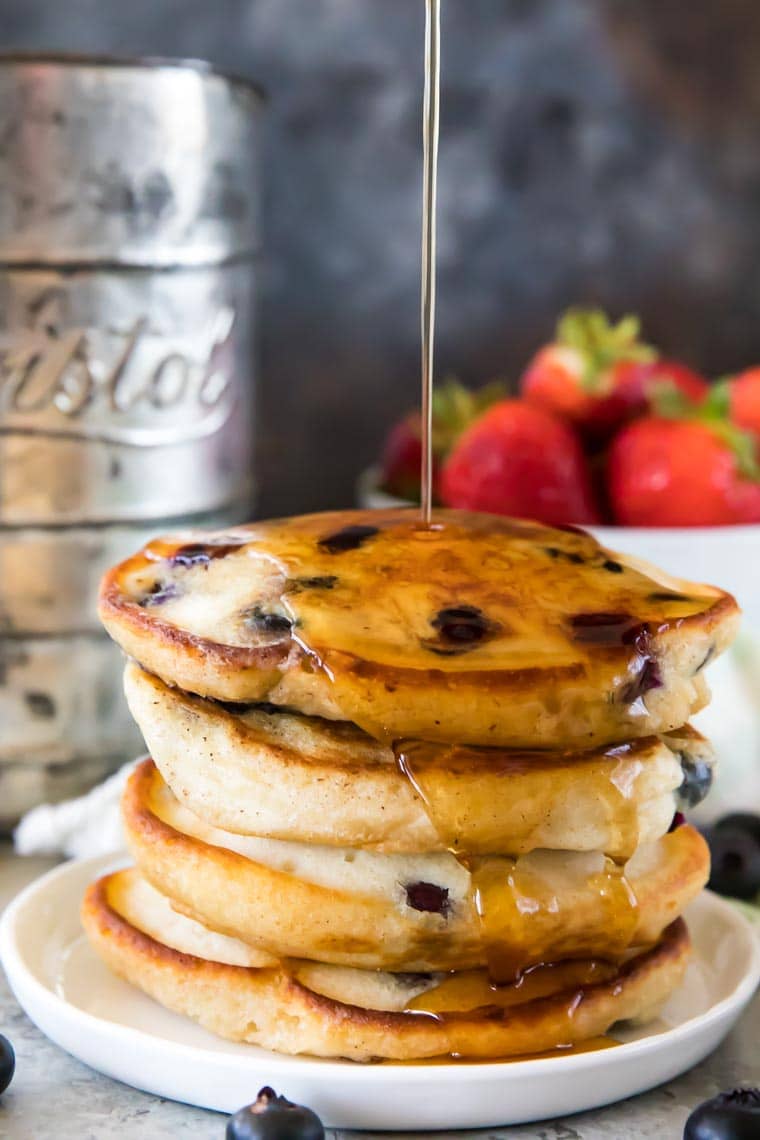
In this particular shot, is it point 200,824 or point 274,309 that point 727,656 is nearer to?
point 200,824

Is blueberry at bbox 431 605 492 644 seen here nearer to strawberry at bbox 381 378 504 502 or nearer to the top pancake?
the top pancake

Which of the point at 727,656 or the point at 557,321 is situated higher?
the point at 557,321

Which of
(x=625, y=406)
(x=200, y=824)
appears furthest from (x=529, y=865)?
(x=625, y=406)

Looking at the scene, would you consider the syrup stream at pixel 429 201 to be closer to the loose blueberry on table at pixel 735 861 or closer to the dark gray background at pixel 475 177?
the loose blueberry on table at pixel 735 861

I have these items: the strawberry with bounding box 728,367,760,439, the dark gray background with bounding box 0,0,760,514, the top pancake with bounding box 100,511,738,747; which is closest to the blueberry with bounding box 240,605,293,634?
the top pancake with bounding box 100,511,738,747

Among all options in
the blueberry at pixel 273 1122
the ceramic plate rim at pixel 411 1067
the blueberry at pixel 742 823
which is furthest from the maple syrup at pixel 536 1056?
the blueberry at pixel 742 823

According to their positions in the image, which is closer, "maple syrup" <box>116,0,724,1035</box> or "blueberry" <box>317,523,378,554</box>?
"maple syrup" <box>116,0,724,1035</box>

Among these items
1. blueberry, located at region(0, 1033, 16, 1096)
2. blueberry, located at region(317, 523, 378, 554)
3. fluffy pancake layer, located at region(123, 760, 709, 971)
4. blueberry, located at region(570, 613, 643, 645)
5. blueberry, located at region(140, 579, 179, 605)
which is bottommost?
blueberry, located at region(0, 1033, 16, 1096)
